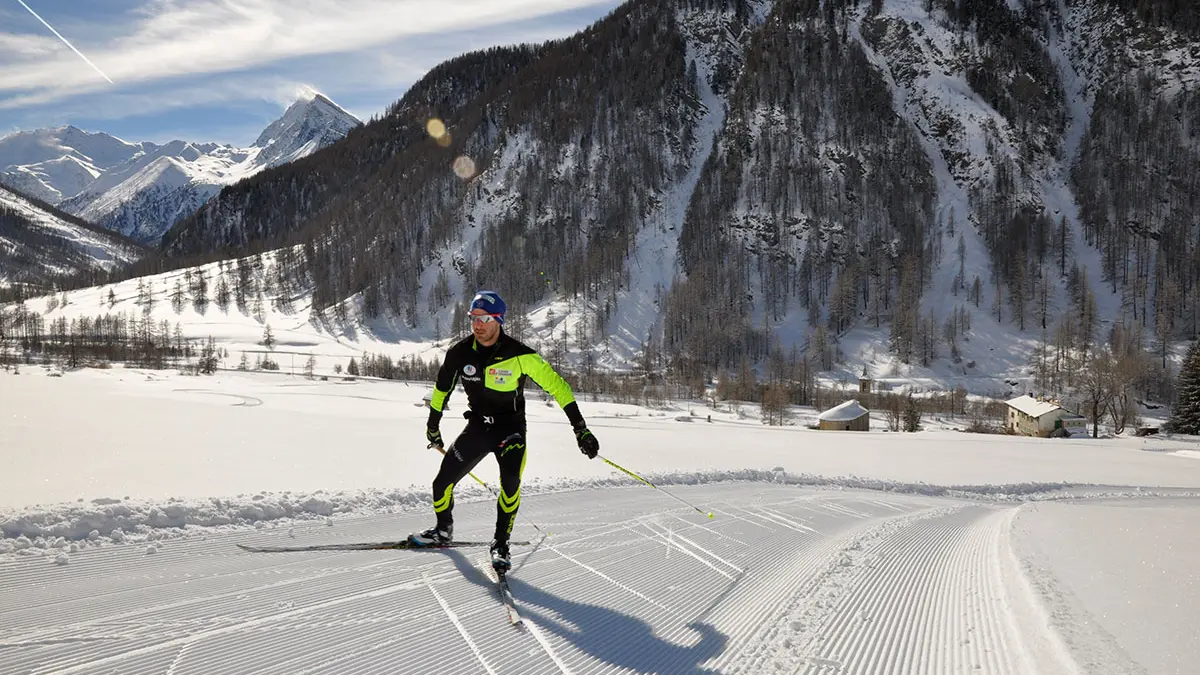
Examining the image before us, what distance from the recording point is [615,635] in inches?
170

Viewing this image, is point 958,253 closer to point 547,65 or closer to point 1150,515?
point 1150,515

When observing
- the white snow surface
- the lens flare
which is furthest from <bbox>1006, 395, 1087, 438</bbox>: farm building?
the lens flare

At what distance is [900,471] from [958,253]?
104 m

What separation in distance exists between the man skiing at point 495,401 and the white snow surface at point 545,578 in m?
0.70

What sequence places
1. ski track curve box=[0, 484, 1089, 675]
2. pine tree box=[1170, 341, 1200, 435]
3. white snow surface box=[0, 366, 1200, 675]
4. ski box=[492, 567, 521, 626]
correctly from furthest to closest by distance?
pine tree box=[1170, 341, 1200, 435]
ski box=[492, 567, 521, 626]
white snow surface box=[0, 366, 1200, 675]
ski track curve box=[0, 484, 1089, 675]

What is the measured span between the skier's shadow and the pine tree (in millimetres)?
62531

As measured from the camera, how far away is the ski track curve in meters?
3.71

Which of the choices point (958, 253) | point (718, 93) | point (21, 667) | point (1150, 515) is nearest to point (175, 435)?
point (21, 667)

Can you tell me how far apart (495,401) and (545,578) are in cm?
173

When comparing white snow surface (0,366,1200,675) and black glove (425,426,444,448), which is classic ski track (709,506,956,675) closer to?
white snow surface (0,366,1200,675)

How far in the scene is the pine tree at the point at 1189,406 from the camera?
46469 mm

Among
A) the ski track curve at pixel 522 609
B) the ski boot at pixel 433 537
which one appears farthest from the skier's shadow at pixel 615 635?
the ski boot at pixel 433 537

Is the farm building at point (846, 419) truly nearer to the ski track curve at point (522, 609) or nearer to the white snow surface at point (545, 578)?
the white snow surface at point (545, 578)

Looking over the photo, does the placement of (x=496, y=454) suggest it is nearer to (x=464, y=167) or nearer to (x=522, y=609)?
(x=522, y=609)
